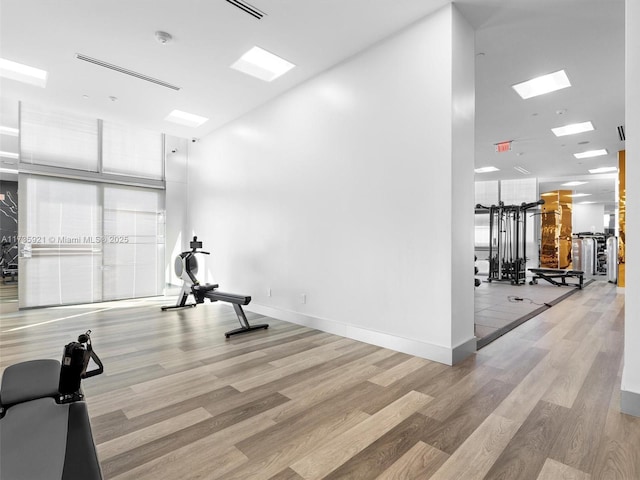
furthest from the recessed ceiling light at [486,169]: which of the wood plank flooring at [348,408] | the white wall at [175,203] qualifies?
the white wall at [175,203]

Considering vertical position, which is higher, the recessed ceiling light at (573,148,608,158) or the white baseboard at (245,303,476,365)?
the recessed ceiling light at (573,148,608,158)

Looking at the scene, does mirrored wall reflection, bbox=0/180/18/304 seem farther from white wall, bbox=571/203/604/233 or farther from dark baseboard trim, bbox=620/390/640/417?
white wall, bbox=571/203/604/233

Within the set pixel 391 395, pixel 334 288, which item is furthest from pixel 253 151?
pixel 391 395

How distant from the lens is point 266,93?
16.7 feet

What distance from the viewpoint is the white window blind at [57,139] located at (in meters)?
5.90

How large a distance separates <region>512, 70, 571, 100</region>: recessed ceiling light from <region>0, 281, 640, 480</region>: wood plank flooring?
3.52 metres

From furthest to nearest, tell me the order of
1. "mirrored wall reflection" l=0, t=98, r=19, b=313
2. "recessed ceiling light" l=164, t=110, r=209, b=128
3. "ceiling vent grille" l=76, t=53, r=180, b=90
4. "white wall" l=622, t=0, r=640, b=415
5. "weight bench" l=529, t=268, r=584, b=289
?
1. "weight bench" l=529, t=268, r=584, b=289
2. "mirrored wall reflection" l=0, t=98, r=19, b=313
3. "recessed ceiling light" l=164, t=110, r=209, b=128
4. "ceiling vent grille" l=76, t=53, r=180, b=90
5. "white wall" l=622, t=0, r=640, b=415

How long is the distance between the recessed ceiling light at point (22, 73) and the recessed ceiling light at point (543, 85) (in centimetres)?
681

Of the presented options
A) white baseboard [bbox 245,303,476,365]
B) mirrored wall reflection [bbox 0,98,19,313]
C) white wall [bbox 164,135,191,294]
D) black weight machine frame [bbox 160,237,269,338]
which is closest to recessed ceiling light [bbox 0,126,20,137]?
mirrored wall reflection [bbox 0,98,19,313]

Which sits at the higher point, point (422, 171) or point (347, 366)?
point (422, 171)

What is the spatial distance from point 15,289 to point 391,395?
7.39 metres

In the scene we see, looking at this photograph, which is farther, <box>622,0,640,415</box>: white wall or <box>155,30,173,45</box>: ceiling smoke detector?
<box>155,30,173,45</box>: ceiling smoke detector

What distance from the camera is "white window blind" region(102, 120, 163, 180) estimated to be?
6.69 meters

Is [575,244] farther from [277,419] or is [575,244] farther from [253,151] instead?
[277,419]
